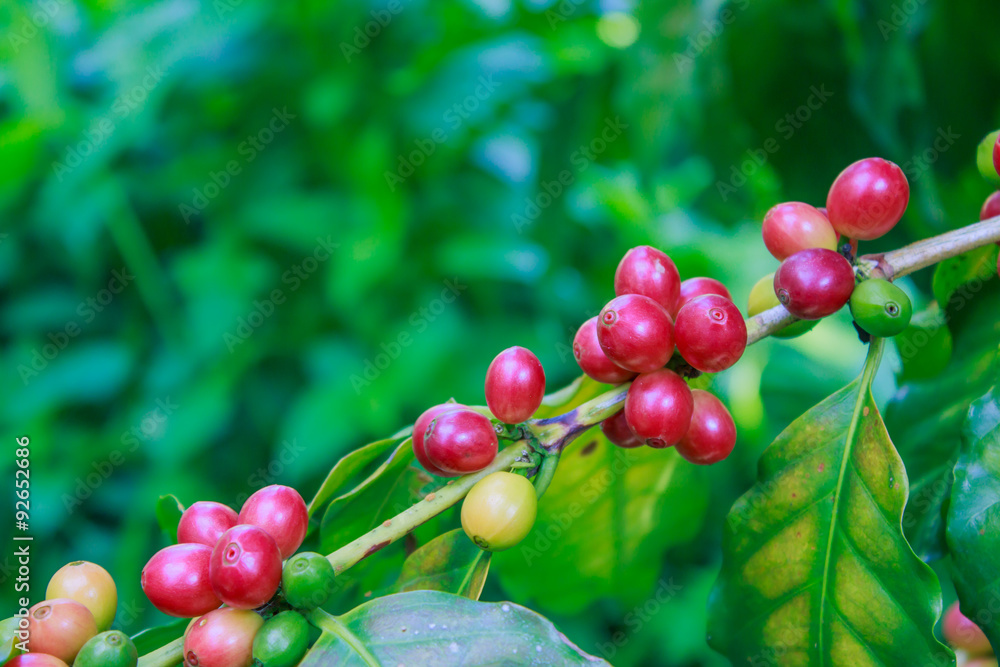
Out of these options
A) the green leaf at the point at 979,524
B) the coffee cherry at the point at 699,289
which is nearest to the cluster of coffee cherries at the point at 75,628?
the coffee cherry at the point at 699,289

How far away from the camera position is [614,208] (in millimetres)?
Answer: 2027

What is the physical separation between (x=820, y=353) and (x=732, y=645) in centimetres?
101

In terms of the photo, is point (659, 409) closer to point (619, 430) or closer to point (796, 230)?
point (619, 430)

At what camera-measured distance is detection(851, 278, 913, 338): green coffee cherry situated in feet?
1.78

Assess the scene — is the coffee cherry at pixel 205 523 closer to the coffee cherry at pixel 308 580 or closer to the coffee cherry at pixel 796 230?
the coffee cherry at pixel 308 580

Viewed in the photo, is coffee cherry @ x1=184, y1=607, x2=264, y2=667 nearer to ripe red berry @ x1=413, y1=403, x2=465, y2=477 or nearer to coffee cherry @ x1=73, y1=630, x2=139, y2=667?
coffee cherry @ x1=73, y1=630, x2=139, y2=667

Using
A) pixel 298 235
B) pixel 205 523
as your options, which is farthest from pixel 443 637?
pixel 298 235

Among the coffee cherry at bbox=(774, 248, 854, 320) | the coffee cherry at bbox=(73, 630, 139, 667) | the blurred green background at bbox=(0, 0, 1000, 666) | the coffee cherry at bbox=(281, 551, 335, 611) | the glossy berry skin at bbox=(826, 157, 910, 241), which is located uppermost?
the glossy berry skin at bbox=(826, 157, 910, 241)

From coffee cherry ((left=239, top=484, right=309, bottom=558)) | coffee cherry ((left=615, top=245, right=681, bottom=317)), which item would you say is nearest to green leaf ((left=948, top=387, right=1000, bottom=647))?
coffee cherry ((left=615, top=245, right=681, bottom=317))

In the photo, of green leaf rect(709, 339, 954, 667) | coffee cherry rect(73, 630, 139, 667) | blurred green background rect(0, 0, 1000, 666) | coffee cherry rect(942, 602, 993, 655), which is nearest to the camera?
coffee cherry rect(73, 630, 139, 667)

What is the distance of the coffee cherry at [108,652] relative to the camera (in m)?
0.46

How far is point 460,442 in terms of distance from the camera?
52 cm

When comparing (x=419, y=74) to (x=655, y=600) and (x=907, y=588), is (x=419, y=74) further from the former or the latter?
(x=907, y=588)

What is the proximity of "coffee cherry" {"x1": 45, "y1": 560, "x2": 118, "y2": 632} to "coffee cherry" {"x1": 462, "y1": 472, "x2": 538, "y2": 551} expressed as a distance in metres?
0.26
